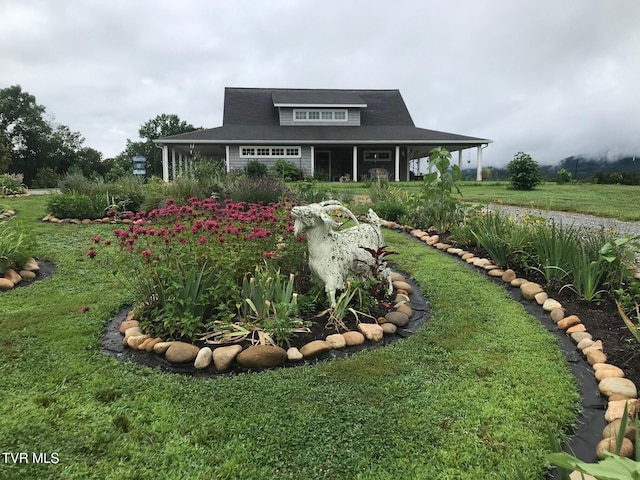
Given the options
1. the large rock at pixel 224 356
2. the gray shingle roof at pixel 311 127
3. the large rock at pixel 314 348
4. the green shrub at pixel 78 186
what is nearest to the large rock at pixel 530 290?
the large rock at pixel 314 348

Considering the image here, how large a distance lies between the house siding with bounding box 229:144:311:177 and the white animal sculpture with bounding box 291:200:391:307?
18562mm

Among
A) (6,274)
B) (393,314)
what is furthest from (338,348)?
(6,274)

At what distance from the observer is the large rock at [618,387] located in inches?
98.3

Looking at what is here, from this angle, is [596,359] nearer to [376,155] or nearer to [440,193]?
[440,193]

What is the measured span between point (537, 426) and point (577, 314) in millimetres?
1816

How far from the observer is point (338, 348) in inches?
128

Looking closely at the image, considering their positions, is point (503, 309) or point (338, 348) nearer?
point (338, 348)

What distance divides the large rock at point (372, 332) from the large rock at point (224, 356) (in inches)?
41.1

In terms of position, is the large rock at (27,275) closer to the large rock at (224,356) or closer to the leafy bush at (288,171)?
the large rock at (224,356)

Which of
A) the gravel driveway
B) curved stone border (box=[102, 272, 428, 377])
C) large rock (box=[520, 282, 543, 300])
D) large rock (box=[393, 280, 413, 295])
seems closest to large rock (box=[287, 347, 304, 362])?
curved stone border (box=[102, 272, 428, 377])

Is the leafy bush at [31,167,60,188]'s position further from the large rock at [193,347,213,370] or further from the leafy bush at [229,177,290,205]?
the large rock at [193,347,213,370]

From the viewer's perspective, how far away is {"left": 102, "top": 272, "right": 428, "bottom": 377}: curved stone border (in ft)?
9.66

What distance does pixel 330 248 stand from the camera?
368 centimetres

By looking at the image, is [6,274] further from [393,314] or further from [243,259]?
[393,314]
